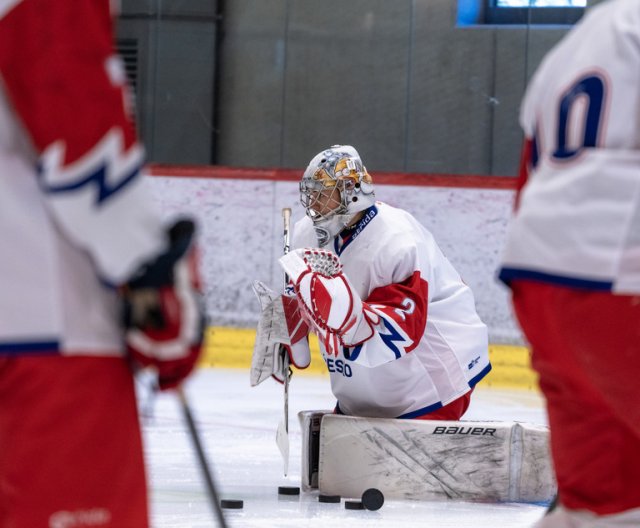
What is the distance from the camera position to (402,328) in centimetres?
329

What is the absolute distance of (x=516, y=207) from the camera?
1787 millimetres

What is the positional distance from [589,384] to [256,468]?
2224mm

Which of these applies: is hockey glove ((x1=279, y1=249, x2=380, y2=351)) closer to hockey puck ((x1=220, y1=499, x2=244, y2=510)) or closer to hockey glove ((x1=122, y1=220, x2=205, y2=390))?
hockey puck ((x1=220, y1=499, x2=244, y2=510))

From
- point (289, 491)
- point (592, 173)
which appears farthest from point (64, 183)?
point (289, 491)

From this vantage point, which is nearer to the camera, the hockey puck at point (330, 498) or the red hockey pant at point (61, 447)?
the red hockey pant at point (61, 447)

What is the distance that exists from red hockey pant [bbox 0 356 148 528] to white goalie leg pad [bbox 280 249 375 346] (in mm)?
1877

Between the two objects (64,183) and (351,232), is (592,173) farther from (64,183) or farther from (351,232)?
(351,232)

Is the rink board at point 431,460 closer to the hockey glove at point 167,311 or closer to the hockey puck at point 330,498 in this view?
the hockey puck at point 330,498

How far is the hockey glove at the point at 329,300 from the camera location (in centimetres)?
322

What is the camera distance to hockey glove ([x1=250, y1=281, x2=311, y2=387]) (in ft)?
11.7

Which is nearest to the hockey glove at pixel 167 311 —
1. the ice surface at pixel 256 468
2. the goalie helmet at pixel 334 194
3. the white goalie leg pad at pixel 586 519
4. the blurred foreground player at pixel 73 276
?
the blurred foreground player at pixel 73 276

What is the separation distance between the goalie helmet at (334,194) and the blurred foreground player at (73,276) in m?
2.14

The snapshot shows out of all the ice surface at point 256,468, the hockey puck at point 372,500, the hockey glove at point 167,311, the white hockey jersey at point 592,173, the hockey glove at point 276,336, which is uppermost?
the white hockey jersey at point 592,173

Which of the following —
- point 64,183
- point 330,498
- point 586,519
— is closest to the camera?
point 64,183
